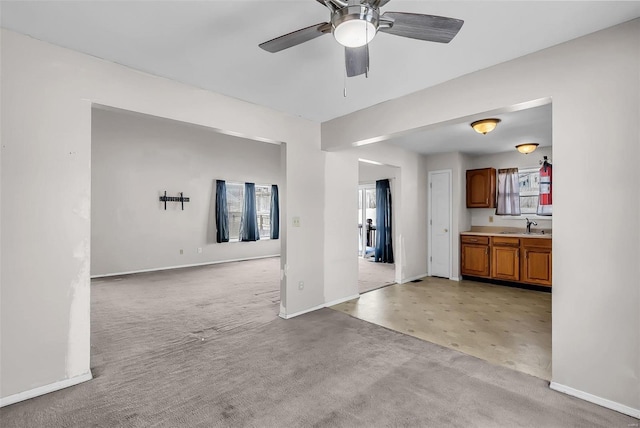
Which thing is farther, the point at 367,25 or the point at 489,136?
the point at 489,136

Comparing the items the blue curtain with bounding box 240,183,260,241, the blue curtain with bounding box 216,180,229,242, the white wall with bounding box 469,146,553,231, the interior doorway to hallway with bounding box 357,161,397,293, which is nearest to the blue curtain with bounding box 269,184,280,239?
the blue curtain with bounding box 240,183,260,241

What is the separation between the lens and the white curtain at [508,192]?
19.1 feet

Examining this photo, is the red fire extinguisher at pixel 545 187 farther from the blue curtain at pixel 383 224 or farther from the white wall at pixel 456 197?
the blue curtain at pixel 383 224

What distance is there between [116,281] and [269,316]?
3.46m

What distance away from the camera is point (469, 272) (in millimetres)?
5871

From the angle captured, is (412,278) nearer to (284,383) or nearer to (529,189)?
(529,189)

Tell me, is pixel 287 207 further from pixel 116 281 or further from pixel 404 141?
pixel 116 281

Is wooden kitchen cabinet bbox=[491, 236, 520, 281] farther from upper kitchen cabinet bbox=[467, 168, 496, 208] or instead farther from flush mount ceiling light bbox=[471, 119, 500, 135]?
flush mount ceiling light bbox=[471, 119, 500, 135]

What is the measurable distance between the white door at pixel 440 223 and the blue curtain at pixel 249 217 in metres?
4.41

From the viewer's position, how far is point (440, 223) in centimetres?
620

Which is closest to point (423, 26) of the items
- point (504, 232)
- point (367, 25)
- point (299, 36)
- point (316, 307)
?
point (367, 25)

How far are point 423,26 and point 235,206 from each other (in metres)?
7.20

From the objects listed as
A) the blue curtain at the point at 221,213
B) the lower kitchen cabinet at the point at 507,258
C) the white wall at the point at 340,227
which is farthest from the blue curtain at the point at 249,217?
the lower kitchen cabinet at the point at 507,258

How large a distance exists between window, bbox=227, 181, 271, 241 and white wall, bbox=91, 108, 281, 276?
30cm
